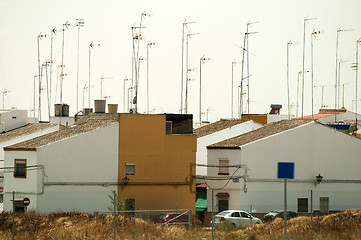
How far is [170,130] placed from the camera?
49688mm

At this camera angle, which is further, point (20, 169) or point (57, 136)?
point (57, 136)

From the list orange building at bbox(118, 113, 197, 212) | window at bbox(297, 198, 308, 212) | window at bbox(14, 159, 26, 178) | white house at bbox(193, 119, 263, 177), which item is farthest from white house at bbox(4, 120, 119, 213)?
white house at bbox(193, 119, 263, 177)

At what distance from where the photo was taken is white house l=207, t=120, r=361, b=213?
50.4m

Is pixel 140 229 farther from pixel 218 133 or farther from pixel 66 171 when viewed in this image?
pixel 218 133

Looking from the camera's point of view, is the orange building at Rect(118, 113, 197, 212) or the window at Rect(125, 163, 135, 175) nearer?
the orange building at Rect(118, 113, 197, 212)

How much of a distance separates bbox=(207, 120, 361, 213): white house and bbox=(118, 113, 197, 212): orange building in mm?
3237

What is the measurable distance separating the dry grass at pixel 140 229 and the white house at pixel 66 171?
30.3 feet

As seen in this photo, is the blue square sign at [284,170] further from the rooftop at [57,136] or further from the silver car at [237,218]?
the rooftop at [57,136]

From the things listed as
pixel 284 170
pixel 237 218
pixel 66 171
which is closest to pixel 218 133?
pixel 237 218

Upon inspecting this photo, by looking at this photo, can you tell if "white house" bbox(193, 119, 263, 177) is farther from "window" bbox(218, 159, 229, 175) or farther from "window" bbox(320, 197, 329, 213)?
"window" bbox(320, 197, 329, 213)

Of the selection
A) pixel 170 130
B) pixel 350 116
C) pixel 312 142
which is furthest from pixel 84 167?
pixel 350 116

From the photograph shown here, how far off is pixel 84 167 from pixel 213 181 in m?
10.4

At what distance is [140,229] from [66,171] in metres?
13.6

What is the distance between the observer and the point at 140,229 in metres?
33.6
